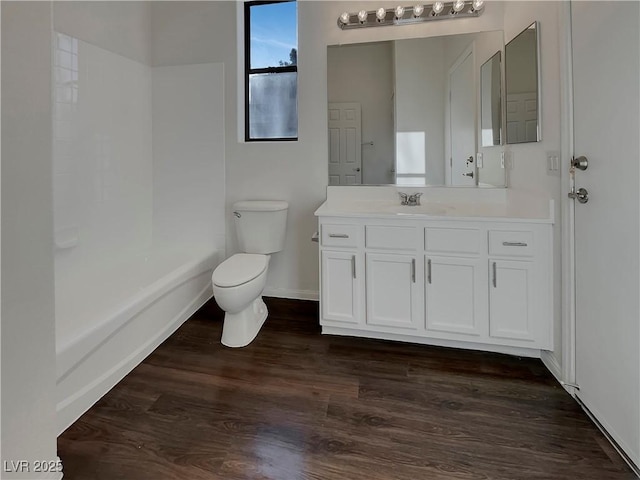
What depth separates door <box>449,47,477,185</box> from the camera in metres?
2.66

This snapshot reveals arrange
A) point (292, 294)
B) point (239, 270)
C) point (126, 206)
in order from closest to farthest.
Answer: point (239, 270), point (126, 206), point (292, 294)

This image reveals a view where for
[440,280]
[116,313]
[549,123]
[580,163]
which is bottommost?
[116,313]

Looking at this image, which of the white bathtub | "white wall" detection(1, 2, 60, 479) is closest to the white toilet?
the white bathtub

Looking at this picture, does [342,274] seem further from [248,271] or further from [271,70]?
[271,70]

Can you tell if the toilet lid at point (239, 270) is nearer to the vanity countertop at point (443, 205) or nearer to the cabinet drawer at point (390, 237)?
the vanity countertop at point (443, 205)

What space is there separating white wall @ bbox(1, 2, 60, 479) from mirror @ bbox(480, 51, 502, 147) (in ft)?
7.97

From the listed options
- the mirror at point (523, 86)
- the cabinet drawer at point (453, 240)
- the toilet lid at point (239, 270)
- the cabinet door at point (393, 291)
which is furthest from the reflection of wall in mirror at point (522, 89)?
the toilet lid at point (239, 270)

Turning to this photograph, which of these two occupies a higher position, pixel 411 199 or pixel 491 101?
pixel 491 101

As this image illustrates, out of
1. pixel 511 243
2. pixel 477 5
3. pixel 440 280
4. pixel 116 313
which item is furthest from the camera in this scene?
pixel 477 5

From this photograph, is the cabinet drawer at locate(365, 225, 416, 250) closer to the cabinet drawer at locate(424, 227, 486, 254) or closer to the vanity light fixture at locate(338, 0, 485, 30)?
the cabinet drawer at locate(424, 227, 486, 254)

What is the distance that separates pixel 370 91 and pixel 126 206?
6.74 ft

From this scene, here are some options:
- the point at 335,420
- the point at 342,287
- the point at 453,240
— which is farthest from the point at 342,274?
the point at 335,420

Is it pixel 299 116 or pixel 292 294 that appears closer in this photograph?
pixel 299 116

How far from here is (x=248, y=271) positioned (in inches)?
93.7
